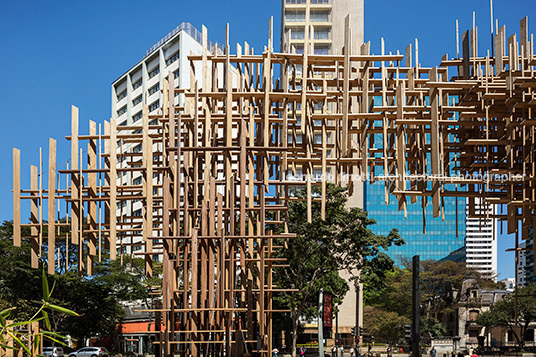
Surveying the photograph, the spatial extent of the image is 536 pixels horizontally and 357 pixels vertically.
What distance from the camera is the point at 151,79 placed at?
238 ft

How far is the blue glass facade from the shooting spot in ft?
416

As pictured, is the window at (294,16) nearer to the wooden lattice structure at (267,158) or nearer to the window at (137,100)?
the window at (137,100)

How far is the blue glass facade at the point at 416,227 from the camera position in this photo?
127 meters

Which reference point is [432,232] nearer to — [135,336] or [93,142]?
[135,336]

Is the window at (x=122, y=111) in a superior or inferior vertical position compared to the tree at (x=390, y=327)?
superior

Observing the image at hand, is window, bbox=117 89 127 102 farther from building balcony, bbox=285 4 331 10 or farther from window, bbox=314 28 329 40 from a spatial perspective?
window, bbox=314 28 329 40

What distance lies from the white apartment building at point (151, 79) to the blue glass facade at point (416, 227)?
203 ft

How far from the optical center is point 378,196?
126 m

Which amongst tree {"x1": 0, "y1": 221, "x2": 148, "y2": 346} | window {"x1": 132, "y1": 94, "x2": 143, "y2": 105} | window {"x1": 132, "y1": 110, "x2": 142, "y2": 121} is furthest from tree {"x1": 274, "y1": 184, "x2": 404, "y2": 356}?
window {"x1": 132, "y1": 94, "x2": 143, "y2": 105}

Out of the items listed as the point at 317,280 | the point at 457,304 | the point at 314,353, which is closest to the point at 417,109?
the point at 317,280

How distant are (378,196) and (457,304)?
61728mm

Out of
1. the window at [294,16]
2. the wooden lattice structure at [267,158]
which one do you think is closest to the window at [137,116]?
the window at [294,16]

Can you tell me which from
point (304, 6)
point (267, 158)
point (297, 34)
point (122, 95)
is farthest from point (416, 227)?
point (267, 158)

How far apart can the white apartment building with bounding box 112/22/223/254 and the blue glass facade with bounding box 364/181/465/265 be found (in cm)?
6188
